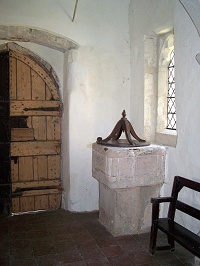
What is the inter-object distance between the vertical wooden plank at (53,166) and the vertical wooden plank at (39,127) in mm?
347

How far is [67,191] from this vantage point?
4.30 meters

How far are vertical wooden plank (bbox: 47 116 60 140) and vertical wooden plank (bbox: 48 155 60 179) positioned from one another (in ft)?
1.01

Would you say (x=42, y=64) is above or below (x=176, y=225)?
above

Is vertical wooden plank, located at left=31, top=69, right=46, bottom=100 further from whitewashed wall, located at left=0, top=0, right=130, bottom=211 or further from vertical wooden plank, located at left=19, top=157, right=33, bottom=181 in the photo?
vertical wooden plank, located at left=19, top=157, right=33, bottom=181

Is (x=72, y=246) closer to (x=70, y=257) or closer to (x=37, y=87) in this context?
(x=70, y=257)

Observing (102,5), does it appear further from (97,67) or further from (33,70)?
(33,70)

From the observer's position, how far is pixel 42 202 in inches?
175

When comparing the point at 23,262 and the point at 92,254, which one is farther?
the point at 92,254

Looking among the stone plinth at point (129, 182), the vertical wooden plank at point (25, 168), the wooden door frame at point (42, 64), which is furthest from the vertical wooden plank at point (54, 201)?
the wooden door frame at point (42, 64)

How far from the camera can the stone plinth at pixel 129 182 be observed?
A: 321 centimetres

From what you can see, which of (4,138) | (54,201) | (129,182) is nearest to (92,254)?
(129,182)

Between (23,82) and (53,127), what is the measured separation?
80 centimetres

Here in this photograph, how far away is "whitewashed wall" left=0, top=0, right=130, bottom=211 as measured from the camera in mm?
4078

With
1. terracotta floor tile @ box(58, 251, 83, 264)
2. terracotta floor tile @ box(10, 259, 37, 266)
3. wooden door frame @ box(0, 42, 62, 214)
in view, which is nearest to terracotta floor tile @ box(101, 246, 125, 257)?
terracotta floor tile @ box(58, 251, 83, 264)
